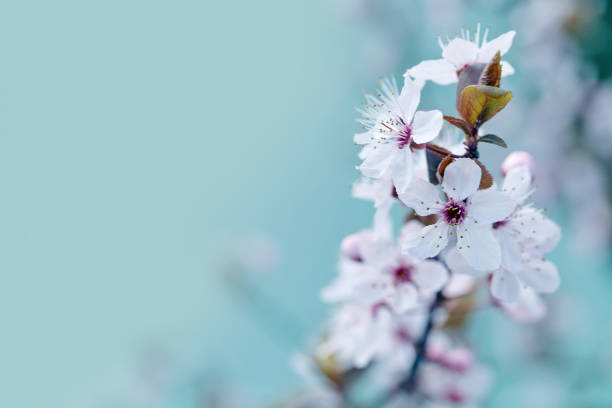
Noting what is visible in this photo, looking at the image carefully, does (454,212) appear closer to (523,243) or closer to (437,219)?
(437,219)

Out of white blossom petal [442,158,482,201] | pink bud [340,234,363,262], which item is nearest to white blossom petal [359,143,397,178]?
white blossom petal [442,158,482,201]

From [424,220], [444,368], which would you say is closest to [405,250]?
[424,220]

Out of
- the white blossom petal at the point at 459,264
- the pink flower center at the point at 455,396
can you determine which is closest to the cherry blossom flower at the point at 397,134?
the white blossom petal at the point at 459,264

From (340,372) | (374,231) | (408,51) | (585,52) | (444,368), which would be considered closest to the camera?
(374,231)

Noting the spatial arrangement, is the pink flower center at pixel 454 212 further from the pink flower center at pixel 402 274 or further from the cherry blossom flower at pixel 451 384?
the cherry blossom flower at pixel 451 384

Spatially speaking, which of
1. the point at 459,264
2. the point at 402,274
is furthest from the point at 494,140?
the point at 402,274

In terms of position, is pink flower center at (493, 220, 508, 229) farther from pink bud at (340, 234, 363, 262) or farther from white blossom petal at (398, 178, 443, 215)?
pink bud at (340, 234, 363, 262)

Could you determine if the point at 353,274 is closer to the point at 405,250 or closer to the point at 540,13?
the point at 405,250
